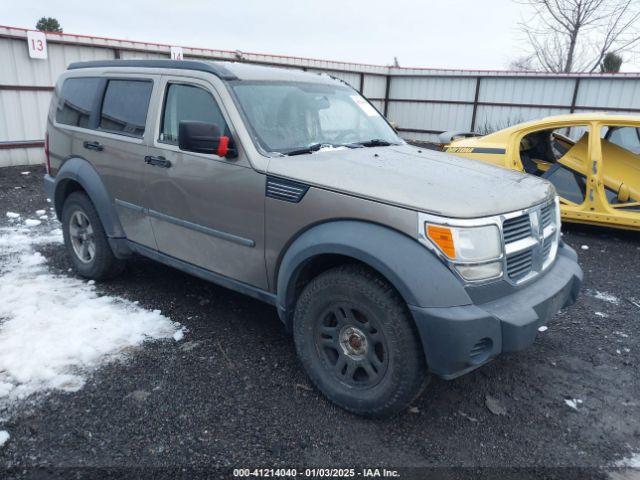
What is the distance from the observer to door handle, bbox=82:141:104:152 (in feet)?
13.9

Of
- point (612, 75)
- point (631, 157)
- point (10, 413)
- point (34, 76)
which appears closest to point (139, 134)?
point (10, 413)

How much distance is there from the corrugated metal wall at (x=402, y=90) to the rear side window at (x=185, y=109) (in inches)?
352

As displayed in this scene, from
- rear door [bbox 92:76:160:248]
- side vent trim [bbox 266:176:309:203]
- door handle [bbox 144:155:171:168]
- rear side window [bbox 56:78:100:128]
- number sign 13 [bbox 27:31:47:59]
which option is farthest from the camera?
number sign 13 [bbox 27:31:47:59]

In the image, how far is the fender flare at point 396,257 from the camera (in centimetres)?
244

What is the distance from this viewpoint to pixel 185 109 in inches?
144

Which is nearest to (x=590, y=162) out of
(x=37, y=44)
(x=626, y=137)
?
(x=626, y=137)

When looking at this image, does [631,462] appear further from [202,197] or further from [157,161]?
[157,161]

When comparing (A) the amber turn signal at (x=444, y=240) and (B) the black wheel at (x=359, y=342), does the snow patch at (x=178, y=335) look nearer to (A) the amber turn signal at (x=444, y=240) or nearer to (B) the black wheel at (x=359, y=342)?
(B) the black wheel at (x=359, y=342)

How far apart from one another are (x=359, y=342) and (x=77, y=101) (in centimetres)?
363

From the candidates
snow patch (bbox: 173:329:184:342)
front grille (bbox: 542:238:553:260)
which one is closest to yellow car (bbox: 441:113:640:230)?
front grille (bbox: 542:238:553:260)

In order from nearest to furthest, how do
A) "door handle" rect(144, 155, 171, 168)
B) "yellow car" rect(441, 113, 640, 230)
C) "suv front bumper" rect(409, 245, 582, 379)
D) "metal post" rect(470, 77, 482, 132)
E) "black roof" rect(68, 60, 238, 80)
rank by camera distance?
"suv front bumper" rect(409, 245, 582, 379)
"black roof" rect(68, 60, 238, 80)
"door handle" rect(144, 155, 171, 168)
"yellow car" rect(441, 113, 640, 230)
"metal post" rect(470, 77, 482, 132)

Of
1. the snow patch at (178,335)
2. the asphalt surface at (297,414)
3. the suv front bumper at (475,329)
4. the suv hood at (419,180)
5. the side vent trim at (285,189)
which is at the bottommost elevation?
the snow patch at (178,335)

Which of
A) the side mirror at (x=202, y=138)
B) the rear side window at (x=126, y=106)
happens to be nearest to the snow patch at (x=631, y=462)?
the side mirror at (x=202, y=138)

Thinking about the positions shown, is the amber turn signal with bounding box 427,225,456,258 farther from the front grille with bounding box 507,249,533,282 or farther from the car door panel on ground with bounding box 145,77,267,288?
the car door panel on ground with bounding box 145,77,267,288
